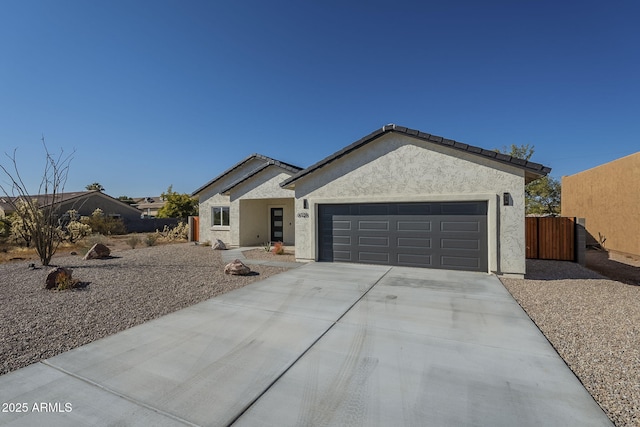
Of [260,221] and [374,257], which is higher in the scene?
[260,221]

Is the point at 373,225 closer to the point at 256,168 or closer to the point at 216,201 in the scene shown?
the point at 256,168

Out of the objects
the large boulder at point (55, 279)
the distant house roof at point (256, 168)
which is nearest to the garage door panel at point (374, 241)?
the distant house roof at point (256, 168)

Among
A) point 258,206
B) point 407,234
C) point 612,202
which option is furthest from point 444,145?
point 612,202

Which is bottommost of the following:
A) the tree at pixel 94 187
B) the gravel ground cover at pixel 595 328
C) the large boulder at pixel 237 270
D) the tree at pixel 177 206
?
the gravel ground cover at pixel 595 328

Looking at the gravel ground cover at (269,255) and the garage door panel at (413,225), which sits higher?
the garage door panel at (413,225)

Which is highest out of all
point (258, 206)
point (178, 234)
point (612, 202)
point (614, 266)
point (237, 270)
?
point (612, 202)

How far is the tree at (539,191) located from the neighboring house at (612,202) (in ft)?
31.1

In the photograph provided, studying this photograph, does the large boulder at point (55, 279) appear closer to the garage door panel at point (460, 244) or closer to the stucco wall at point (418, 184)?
the stucco wall at point (418, 184)

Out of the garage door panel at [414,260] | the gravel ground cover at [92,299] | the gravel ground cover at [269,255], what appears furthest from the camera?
the gravel ground cover at [269,255]

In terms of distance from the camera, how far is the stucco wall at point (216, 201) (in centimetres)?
1764

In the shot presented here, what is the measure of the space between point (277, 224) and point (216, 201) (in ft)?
14.0

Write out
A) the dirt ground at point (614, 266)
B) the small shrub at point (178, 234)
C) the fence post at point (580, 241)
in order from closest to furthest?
1. the dirt ground at point (614, 266)
2. the fence post at point (580, 241)
3. the small shrub at point (178, 234)

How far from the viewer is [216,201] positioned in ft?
59.5

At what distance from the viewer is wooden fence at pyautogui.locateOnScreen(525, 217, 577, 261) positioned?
11.9m
